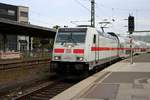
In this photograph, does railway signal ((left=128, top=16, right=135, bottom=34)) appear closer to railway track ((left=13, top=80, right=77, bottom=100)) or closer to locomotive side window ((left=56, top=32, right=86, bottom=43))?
locomotive side window ((left=56, top=32, right=86, bottom=43))

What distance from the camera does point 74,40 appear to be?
1806 centimetres

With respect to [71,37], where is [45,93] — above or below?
below

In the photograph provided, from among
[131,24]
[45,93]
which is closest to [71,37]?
[45,93]

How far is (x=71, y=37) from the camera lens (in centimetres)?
1817

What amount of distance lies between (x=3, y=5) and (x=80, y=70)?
81.9 metres

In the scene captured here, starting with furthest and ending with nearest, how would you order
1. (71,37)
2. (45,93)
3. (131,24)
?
(131,24) → (71,37) → (45,93)

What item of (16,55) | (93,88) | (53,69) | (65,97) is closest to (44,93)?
(93,88)

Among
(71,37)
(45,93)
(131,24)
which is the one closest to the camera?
(45,93)

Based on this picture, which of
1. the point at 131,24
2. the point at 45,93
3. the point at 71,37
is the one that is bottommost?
the point at 45,93

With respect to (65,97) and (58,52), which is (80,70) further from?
(65,97)

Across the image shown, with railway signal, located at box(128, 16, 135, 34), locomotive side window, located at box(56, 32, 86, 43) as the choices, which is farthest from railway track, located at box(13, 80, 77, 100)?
railway signal, located at box(128, 16, 135, 34)

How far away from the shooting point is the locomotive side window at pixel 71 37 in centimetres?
1798

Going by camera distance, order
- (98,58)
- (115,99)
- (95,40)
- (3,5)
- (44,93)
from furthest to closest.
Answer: (3,5) < (98,58) < (95,40) < (44,93) < (115,99)

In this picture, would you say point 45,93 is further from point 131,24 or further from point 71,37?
point 131,24
